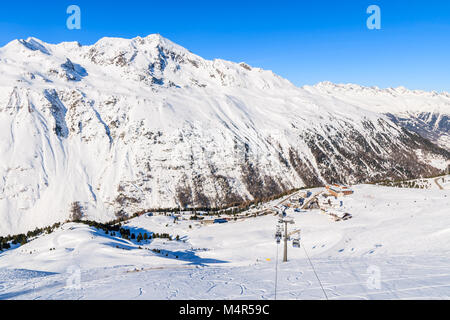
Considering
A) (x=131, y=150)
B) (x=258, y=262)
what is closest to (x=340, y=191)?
(x=258, y=262)

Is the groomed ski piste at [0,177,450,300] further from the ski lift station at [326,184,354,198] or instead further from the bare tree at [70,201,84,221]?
the bare tree at [70,201,84,221]

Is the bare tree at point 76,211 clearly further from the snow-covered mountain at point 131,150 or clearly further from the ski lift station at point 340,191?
the ski lift station at point 340,191

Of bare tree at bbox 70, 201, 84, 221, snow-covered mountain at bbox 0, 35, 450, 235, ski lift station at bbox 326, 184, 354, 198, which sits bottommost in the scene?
bare tree at bbox 70, 201, 84, 221

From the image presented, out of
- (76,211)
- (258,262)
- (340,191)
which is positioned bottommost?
(76,211)

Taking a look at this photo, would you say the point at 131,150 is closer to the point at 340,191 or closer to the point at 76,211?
the point at 76,211

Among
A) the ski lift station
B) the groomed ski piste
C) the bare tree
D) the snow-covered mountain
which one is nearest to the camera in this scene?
the groomed ski piste

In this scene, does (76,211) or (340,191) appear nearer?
(340,191)

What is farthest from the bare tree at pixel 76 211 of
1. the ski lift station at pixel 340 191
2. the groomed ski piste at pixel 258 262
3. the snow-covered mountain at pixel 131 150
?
the ski lift station at pixel 340 191

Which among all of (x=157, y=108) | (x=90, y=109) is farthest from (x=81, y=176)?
(x=157, y=108)

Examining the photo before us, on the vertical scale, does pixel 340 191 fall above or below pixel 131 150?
below

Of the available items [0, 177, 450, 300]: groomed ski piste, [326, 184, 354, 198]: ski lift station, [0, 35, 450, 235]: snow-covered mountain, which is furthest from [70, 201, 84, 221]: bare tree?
[326, 184, 354, 198]: ski lift station
